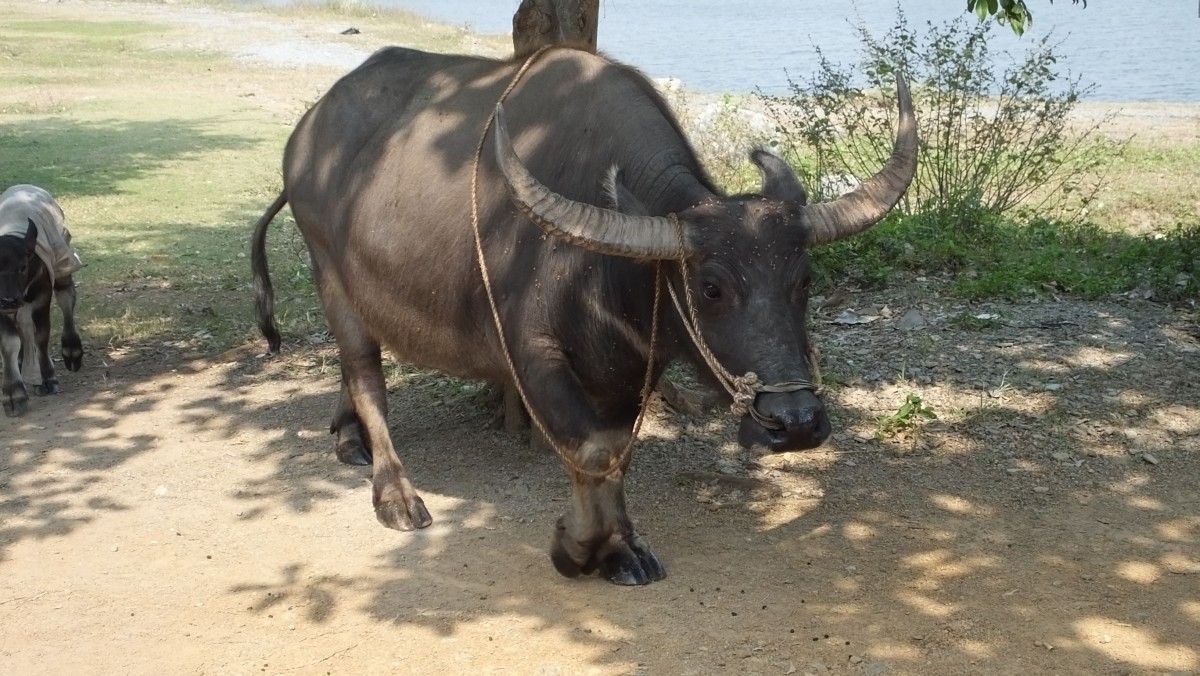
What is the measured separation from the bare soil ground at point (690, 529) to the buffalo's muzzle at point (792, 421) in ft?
2.33

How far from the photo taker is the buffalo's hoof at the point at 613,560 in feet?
14.2

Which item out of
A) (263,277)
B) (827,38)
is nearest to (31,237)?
(263,277)

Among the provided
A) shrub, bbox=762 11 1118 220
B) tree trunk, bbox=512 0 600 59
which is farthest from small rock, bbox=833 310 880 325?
tree trunk, bbox=512 0 600 59

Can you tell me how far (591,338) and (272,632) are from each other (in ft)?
4.95

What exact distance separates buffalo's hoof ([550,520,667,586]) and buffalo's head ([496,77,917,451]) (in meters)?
0.88

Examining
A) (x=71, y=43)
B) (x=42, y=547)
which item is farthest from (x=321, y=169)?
(x=71, y=43)

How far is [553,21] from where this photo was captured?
5.82 meters

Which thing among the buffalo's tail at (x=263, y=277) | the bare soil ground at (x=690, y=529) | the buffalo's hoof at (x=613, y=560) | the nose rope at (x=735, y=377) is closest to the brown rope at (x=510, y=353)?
the nose rope at (x=735, y=377)

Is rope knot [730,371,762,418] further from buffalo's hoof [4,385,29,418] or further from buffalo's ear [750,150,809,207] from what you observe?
buffalo's hoof [4,385,29,418]

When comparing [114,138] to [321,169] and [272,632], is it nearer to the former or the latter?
[321,169]

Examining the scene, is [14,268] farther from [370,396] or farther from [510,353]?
[510,353]

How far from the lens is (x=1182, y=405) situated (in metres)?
5.46

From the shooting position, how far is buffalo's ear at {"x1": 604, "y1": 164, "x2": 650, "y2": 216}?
12.7 ft

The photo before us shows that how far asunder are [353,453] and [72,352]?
260 cm
